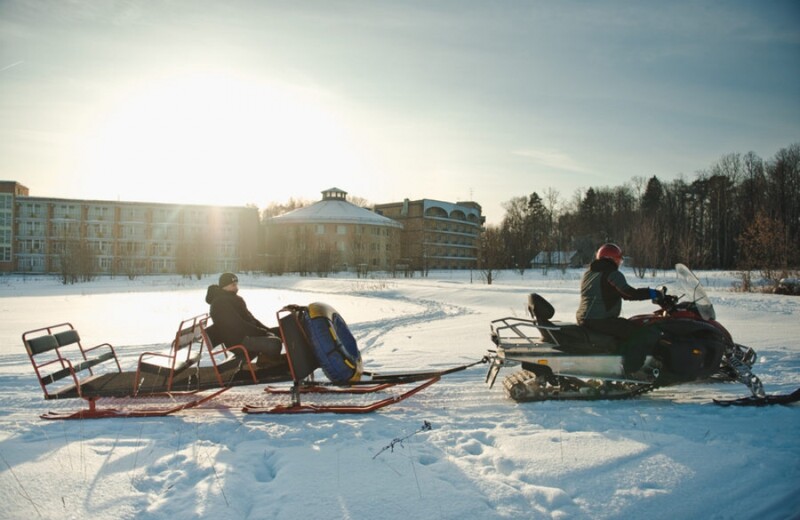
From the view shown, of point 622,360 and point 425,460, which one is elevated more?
point 622,360

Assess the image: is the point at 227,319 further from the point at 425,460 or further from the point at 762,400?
the point at 762,400

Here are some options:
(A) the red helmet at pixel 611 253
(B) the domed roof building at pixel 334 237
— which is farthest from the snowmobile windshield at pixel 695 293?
(B) the domed roof building at pixel 334 237

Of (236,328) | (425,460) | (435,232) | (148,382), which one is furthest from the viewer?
(435,232)

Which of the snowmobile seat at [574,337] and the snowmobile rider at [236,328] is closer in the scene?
the snowmobile rider at [236,328]

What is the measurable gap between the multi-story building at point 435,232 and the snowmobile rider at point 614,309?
66.7m

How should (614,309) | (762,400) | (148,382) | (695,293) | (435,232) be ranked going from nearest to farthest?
(762,400) → (148,382) → (614,309) → (695,293) → (435,232)

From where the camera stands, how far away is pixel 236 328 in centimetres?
580

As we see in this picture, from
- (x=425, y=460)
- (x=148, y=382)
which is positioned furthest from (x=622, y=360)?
(x=148, y=382)

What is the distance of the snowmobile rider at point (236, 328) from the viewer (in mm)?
5652

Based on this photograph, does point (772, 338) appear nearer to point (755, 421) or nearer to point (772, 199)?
point (755, 421)

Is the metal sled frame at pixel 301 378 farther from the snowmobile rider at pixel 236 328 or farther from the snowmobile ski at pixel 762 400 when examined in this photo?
the snowmobile ski at pixel 762 400

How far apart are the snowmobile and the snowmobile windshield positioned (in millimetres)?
25

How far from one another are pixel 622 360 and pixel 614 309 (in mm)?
628

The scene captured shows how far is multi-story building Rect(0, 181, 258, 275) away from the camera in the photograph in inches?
2522
